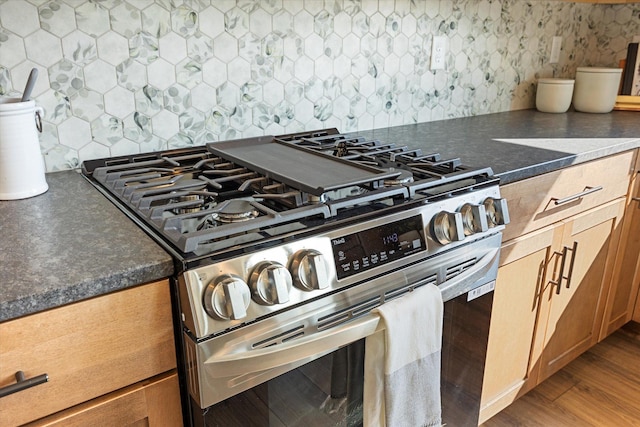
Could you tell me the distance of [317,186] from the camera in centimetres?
99

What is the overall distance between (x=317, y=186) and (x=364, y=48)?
88cm

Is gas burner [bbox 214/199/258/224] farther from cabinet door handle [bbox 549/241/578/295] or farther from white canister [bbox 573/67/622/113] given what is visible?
white canister [bbox 573/67/622/113]

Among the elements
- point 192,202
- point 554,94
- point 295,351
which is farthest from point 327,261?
point 554,94

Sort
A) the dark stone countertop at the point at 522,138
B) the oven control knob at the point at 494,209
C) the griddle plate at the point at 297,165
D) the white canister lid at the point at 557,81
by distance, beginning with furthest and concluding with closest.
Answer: the white canister lid at the point at 557,81 → the dark stone countertop at the point at 522,138 → the oven control knob at the point at 494,209 → the griddle plate at the point at 297,165

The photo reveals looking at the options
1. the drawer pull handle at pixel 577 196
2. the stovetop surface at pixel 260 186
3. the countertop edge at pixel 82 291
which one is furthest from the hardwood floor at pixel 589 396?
the countertop edge at pixel 82 291

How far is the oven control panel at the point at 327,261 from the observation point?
77 centimetres

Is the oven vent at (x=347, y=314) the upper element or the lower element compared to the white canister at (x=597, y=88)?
lower

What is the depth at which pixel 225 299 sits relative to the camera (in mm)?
762

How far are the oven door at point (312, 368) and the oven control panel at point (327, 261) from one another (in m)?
0.04

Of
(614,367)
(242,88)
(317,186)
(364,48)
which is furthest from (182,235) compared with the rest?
(614,367)

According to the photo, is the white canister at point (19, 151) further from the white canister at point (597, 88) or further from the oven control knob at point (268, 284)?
the white canister at point (597, 88)

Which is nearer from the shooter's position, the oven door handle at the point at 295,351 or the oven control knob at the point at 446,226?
the oven door handle at the point at 295,351

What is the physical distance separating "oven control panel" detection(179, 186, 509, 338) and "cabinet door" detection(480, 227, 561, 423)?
291 millimetres

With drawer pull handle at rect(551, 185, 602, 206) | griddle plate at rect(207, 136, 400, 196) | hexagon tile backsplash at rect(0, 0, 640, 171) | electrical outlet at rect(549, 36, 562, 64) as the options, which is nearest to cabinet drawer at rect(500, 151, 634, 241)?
drawer pull handle at rect(551, 185, 602, 206)
